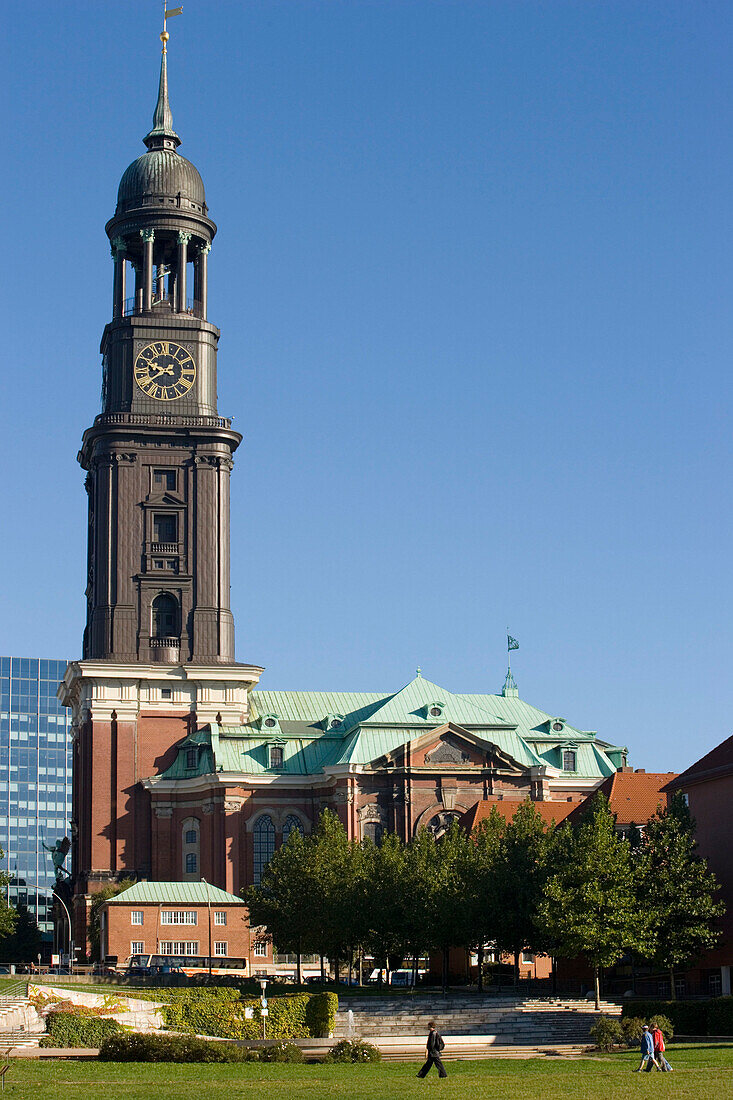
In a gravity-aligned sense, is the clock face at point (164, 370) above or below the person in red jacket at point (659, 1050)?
above

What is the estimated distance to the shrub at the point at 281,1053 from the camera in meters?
60.6

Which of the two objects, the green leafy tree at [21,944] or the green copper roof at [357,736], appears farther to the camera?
the green leafy tree at [21,944]

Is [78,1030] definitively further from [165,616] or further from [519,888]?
[165,616]

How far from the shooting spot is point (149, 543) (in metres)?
132

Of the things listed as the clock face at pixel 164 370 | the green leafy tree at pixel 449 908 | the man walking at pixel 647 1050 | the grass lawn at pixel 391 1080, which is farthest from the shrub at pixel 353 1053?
the clock face at pixel 164 370

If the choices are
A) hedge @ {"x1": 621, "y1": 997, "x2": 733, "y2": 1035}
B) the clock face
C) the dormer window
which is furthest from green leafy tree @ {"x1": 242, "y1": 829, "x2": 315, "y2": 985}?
the clock face

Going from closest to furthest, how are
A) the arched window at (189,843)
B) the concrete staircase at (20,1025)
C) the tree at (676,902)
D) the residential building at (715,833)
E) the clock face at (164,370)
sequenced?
the concrete staircase at (20,1025), the tree at (676,902), the residential building at (715,833), the arched window at (189,843), the clock face at (164,370)

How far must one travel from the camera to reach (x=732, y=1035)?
6331cm

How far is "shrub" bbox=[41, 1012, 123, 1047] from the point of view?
64.4 meters

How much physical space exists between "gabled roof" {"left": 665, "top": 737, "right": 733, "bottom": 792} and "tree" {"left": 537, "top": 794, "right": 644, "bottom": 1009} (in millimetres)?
5161

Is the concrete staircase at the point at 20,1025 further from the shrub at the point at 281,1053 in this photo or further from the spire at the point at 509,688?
the spire at the point at 509,688

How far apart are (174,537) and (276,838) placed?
78.9 ft

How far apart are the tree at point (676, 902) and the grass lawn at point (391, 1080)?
51.3ft

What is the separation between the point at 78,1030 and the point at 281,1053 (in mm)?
8709
